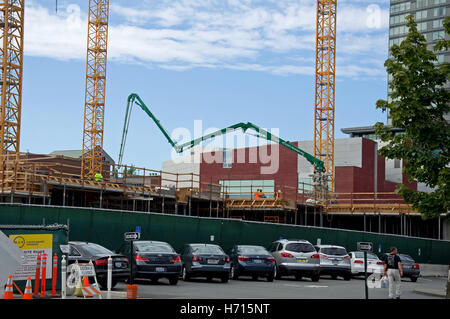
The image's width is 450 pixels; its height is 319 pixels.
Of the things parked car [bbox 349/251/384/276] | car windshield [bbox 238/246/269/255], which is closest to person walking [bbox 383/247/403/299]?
car windshield [bbox 238/246/269/255]

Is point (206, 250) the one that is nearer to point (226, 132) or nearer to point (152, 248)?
point (152, 248)

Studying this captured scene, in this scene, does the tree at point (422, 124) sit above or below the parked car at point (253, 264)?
above

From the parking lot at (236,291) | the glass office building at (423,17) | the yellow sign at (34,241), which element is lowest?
the parking lot at (236,291)

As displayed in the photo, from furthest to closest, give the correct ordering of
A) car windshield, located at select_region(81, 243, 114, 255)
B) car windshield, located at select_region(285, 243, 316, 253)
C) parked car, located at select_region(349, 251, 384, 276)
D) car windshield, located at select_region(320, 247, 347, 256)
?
parked car, located at select_region(349, 251, 384, 276) < car windshield, located at select_region(320, 247, 347, 256) < car windshield, located at select_region(285, 243, 316, 253) < car windshield, located at select_region(81, 243, 114, 255)

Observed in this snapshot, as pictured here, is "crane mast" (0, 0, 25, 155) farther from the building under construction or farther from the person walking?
the person walking

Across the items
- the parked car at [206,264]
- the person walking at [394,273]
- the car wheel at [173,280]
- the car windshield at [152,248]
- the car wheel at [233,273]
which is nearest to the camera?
the person walking at [394,273]

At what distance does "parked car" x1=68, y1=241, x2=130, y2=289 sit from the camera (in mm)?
20516

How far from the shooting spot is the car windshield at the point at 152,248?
23.4 metres

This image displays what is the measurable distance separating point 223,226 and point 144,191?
15.1m

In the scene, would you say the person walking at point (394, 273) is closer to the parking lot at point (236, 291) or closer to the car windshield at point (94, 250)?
the parking lot at point (236, 291)

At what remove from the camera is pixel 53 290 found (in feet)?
60.3

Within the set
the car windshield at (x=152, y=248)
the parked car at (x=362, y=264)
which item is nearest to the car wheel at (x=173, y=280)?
the car windshield at (x=152, y=248)

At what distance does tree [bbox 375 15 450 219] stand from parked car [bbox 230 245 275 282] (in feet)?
19.7

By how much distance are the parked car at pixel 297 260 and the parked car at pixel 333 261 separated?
230 cm
